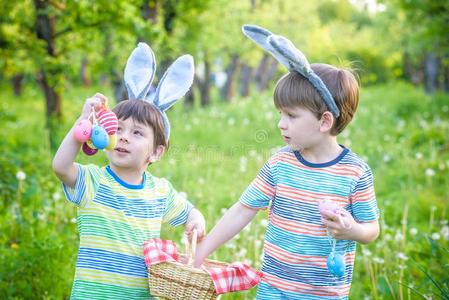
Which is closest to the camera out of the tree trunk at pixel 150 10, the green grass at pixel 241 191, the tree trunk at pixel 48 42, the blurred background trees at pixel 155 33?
the green grass at pixel 241 191

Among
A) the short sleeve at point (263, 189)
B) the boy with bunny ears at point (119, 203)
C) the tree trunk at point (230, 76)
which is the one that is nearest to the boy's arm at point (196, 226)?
the boy with bunny ears at point (119, 203)

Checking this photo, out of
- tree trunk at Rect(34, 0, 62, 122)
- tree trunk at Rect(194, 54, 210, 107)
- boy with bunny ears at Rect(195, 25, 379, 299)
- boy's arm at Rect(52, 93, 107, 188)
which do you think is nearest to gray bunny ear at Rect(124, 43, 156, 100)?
boy's arm at Rect(52, 93, 107, 188)

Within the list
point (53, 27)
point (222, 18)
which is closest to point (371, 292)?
point (53, 27)

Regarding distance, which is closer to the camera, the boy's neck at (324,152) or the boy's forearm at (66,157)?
the boy's forearm at (66,157)

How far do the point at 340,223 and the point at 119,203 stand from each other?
1078 mm

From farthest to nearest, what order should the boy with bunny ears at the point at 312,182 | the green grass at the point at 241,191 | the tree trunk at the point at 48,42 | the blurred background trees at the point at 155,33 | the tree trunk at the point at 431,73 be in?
1. the tree trunk at the point at 431,73
2. the tree trunk at the point at 48,42
3. the blurred background trees at the point at 155,33
4. the green grass at the point at 241,191
5. the boy with bunny ears at the point at 312,182

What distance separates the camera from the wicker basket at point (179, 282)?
8.73ft

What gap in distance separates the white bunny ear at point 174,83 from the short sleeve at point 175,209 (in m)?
0.45

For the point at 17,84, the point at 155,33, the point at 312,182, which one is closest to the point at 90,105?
the point at 312,182

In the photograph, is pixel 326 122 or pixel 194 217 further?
pixel 194 217

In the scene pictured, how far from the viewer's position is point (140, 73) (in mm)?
3178

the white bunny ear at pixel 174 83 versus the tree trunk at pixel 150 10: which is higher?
the tree trunk at pixel 150 10

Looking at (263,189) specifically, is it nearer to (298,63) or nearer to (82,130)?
(298,63)

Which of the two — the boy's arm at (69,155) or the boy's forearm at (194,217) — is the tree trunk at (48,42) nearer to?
the boy's forearm at (194,217)
